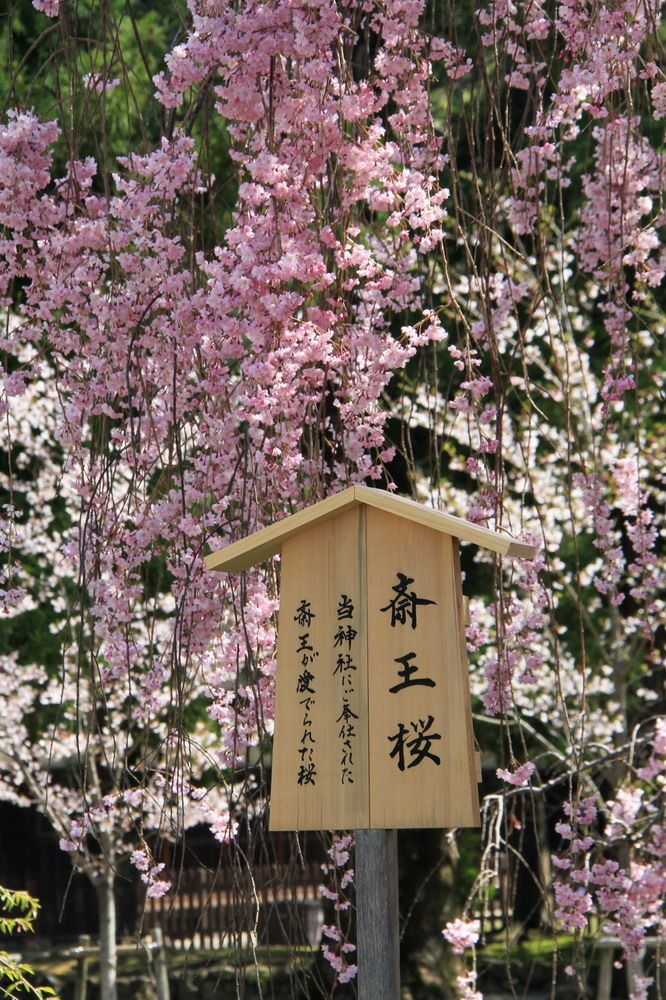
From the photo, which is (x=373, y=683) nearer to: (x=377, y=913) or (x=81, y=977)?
(x=377, y=913)

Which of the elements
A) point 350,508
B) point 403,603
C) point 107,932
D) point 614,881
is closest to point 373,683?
point 403,603

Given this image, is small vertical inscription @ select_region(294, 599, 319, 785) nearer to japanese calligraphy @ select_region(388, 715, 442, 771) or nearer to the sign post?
the sign post

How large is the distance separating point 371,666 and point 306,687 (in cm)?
12

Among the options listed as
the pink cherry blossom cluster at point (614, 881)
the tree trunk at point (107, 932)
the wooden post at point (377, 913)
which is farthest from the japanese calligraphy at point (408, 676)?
the tree trunk at point (107, 932)

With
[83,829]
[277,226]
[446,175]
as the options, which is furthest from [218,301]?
[446,175]

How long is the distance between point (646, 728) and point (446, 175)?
4.17 m

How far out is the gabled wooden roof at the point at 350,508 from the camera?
1817 millimetres

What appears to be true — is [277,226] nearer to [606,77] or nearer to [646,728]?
[606,77]

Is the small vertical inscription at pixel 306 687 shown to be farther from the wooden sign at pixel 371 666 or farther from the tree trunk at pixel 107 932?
the tree trunk at pixel 107 932

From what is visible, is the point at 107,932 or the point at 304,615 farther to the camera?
the point at 107,932

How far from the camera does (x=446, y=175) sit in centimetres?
556

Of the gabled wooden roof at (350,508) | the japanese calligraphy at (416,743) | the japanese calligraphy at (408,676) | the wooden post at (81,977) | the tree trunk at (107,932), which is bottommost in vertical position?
the wooden post at (81,977)

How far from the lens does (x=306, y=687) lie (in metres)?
1.95

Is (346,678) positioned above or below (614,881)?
above
